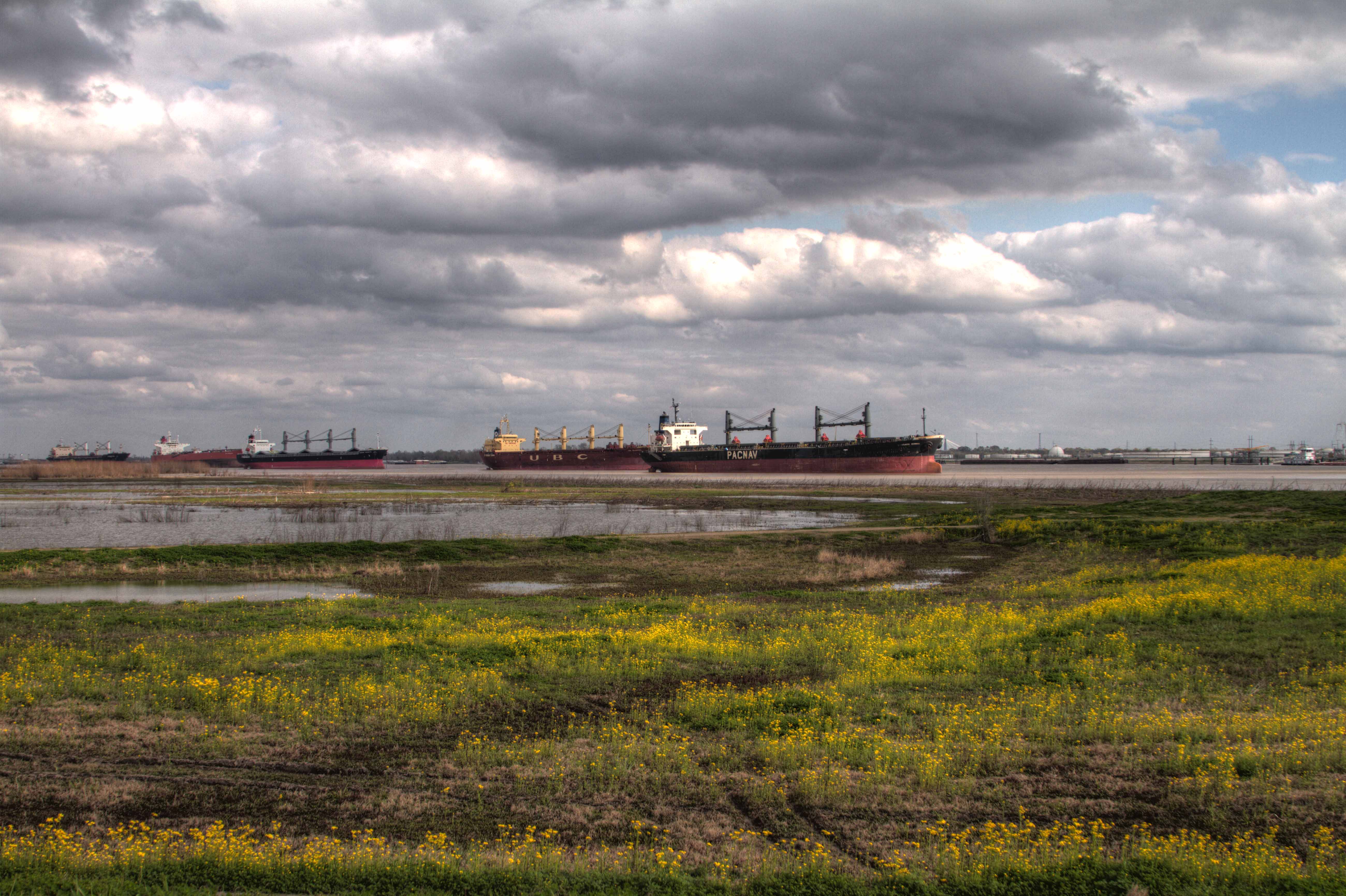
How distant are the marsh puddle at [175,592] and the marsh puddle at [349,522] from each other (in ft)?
29.4

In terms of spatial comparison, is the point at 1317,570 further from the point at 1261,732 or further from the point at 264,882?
the point at 264,882

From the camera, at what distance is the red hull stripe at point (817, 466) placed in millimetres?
105688

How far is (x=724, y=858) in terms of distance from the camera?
7430 mm

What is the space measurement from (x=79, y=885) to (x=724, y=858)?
183 inches

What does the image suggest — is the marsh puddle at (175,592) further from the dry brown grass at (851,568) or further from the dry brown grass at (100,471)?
the dry brown grass at (100,471)

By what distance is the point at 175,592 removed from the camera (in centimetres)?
2480

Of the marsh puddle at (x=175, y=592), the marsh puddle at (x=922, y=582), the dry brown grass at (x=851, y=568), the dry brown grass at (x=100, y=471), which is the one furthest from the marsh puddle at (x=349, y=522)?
the dry brown grass at (x=100, y=471)

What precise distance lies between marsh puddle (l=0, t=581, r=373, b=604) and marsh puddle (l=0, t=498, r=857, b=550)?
896cm

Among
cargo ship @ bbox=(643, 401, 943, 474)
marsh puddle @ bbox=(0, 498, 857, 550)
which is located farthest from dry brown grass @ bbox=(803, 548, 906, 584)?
cargo ship @ bbox=(643, 401, 943, 474)

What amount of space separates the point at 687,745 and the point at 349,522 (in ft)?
132

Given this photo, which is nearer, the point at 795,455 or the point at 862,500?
the point at 862,500

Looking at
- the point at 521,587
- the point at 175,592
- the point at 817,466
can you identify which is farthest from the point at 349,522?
the point at 817,466

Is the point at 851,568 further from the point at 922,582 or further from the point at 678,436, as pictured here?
the point at 678,436

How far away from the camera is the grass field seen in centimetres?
711
